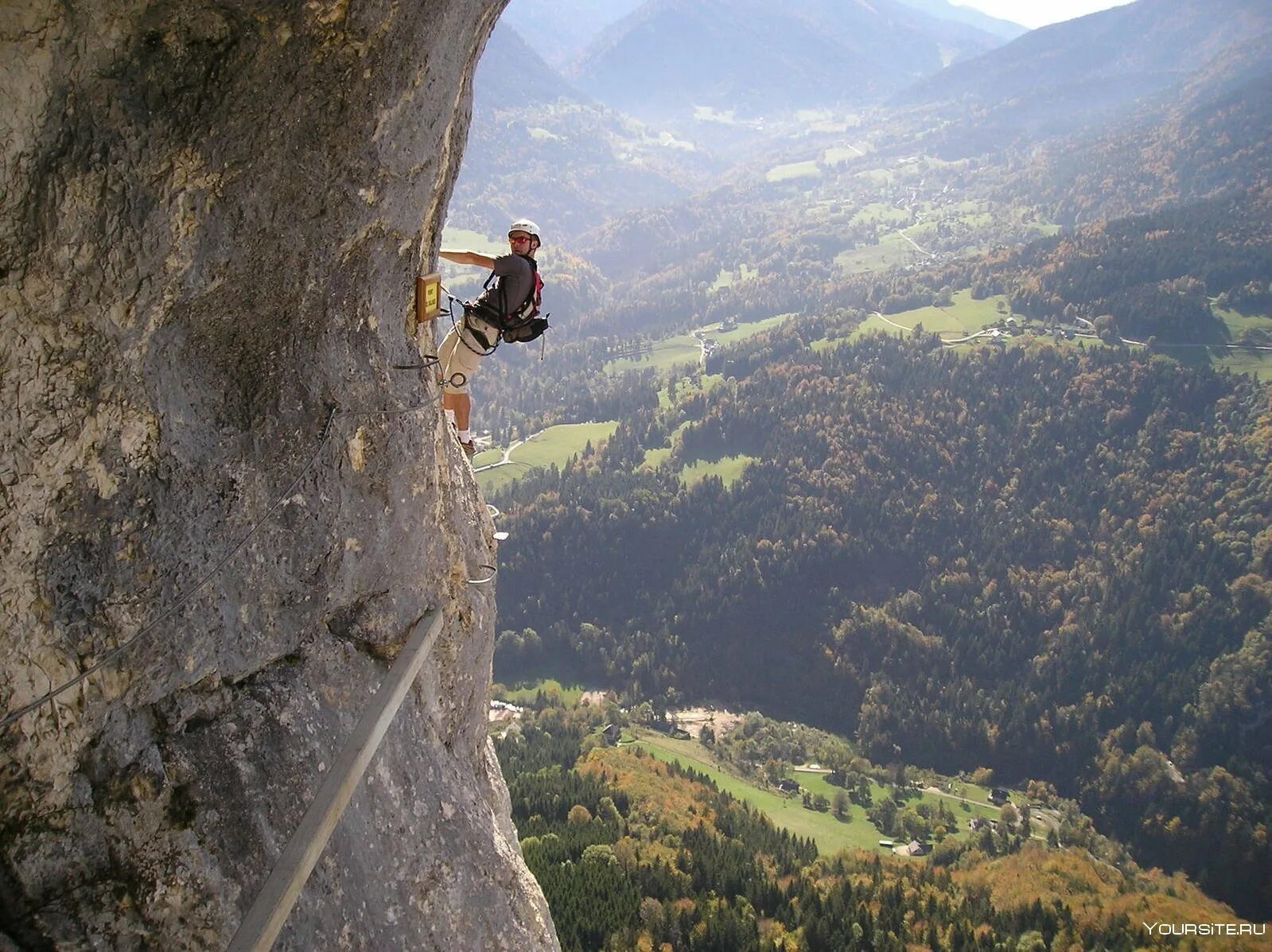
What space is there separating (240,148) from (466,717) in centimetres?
819

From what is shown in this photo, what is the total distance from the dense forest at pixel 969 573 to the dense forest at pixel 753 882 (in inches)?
1057

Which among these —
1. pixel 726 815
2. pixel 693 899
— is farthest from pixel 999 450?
pixel 693 899

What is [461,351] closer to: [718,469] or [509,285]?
[509,285]

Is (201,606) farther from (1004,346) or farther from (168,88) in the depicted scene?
(1004,346)

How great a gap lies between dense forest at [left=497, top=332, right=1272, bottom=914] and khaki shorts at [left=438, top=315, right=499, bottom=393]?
125m

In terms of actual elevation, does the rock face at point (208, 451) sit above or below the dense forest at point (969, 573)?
above

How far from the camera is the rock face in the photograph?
629cm

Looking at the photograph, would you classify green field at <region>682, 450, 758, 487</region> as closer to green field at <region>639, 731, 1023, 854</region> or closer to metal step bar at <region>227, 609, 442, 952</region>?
green field at <region>639, 731, 1023, 854</region>

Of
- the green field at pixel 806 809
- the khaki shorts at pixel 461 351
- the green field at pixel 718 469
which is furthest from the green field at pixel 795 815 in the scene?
the khaki shorts at pixel 461 351

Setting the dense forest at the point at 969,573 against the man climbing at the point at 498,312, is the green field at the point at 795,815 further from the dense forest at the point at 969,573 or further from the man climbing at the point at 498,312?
the man climbing at the point at 498,312

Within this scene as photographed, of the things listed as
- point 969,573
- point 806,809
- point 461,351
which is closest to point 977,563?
point 969,573

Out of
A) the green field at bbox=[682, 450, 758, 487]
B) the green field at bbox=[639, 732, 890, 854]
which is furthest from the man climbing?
the green field at bbox=[682, 450, 758, 487]

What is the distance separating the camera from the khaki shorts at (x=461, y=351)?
39.3 feet

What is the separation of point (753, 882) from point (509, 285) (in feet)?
202
